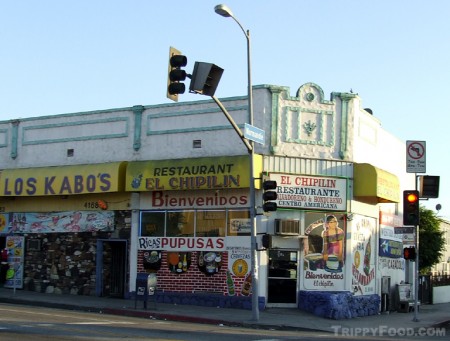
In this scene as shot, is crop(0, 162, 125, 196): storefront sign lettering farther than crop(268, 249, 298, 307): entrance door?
Yes

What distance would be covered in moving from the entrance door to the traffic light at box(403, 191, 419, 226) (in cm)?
414

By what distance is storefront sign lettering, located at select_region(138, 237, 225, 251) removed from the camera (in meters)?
24.0

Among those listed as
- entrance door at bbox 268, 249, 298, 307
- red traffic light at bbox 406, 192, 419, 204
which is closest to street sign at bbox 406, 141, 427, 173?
red traffic light at bbox 406, 192, 419, 204

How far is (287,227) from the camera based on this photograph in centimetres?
2305

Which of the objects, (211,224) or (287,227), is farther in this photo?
(211,224)

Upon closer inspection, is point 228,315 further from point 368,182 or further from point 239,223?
point 368,182

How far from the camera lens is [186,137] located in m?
25.0

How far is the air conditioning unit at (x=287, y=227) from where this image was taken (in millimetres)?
22953

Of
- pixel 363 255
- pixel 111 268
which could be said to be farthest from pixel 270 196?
pixel 111 268

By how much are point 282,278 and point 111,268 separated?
6.96m

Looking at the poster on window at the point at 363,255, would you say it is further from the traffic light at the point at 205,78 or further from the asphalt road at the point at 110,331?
the traffic light at the point at 205,78

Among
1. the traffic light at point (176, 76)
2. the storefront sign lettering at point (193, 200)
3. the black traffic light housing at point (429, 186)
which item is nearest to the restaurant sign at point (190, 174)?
the storefront sign lettering at point (193, 200)

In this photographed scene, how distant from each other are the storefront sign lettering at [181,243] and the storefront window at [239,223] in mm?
514

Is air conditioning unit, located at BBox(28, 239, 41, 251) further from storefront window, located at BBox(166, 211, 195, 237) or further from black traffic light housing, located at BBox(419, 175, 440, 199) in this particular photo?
black traffic light housing, located at BBox(419, 175, 440, 199)
